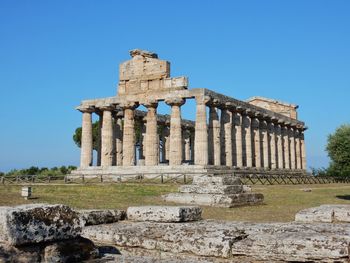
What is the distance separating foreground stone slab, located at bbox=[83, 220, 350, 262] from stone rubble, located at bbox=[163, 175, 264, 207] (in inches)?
358

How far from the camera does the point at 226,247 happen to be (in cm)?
659

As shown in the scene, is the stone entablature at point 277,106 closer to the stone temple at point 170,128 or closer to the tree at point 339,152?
the stone temple at point 170,128

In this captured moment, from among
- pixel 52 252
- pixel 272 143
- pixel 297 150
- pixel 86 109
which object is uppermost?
pixel 86 109

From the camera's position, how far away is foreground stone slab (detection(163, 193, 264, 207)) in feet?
56.1

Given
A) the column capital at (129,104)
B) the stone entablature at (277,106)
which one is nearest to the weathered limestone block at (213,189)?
the column capital at (129,104)

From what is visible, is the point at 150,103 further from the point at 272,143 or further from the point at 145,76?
the point at 272,143

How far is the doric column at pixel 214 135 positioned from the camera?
42.4 meters

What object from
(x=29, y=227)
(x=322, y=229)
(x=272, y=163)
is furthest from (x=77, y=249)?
(x=272, y=163)

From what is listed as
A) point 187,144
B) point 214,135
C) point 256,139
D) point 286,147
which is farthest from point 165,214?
point 187,144

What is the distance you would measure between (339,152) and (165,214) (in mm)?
19825

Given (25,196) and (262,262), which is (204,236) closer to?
(262,262)

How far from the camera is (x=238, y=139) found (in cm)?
4716

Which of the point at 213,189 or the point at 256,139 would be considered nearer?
the point at 213,189

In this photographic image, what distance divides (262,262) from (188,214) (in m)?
2.80
